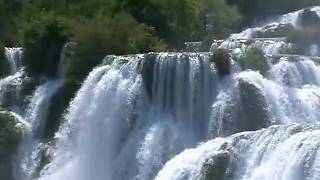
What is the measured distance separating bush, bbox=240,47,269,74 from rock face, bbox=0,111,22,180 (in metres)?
6.91

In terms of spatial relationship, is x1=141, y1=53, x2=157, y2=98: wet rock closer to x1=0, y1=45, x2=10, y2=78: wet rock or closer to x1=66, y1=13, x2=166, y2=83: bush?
x1=66, y1=13, x2=166, y2=83: bush

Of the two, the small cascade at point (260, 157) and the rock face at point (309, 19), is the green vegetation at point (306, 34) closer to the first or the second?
the rock face at point (309, 19)

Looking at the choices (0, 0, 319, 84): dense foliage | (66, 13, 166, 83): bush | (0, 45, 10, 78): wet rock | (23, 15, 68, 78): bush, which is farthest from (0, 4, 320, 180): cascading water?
(0, 45, 10, 78): wet rock

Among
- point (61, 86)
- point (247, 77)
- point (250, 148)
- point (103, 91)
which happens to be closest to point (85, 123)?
point (103, 91)

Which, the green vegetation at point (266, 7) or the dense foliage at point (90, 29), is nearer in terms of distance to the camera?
the dense foliage at point (90, 29)

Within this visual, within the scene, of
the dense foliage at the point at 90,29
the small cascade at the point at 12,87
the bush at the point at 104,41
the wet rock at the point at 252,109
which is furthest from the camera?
the small cascade at the point at 12,87

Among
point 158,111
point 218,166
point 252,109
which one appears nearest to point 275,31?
point 158,111

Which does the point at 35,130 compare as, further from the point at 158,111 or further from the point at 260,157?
the point at 260,157

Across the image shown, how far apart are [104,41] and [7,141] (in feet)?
14.7

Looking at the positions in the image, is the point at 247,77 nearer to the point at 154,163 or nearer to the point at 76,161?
the point at 154,163

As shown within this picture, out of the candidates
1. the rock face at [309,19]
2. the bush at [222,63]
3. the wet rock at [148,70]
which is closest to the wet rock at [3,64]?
the wet rock at [148,70]

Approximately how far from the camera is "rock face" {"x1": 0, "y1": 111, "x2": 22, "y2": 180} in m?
24.2

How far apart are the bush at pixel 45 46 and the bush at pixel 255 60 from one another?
7120 millimetres

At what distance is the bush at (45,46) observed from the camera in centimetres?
2830
